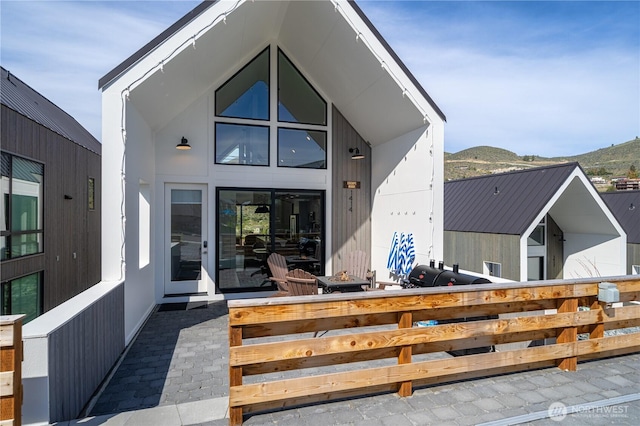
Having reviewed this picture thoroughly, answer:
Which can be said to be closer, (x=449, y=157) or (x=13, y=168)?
(x=13, y=168)

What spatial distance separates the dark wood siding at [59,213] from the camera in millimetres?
6725

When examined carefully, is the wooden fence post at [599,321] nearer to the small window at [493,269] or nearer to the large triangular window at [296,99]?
the large triangular window at [296,99]

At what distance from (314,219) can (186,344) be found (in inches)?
142

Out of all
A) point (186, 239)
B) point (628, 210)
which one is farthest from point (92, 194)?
point (628, 210)

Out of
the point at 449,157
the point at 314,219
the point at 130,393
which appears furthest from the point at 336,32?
the point at 449,157

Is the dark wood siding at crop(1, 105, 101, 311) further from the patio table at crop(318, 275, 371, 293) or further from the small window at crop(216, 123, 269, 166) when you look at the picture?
the patio table at crop(318, 275, 371, 293)

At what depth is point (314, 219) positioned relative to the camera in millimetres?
7215

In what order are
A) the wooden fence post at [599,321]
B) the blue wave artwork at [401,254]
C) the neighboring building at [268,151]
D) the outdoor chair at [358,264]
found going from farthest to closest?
the outdoor chair at [358,264] → the blue wave artwork at [401,254] → the neighboring building at [268,151] → the wooden fence post at [599,321]

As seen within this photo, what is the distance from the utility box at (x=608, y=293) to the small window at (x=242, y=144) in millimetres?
5520

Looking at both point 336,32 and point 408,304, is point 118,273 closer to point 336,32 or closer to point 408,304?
point 408,304

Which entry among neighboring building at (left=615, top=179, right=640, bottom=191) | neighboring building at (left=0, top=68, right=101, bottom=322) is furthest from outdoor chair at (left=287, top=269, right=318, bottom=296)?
neighboring building at (left=615, top=179, right=640, bottom=191)

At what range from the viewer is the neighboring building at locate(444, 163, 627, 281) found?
10.1 meters

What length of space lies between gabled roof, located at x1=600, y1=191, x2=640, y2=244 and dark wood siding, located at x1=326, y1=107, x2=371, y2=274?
10249 mm

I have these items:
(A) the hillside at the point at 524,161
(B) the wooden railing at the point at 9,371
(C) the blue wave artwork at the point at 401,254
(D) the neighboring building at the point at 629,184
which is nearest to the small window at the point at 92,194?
(C) the blue wave artwork at the point at 401,254
